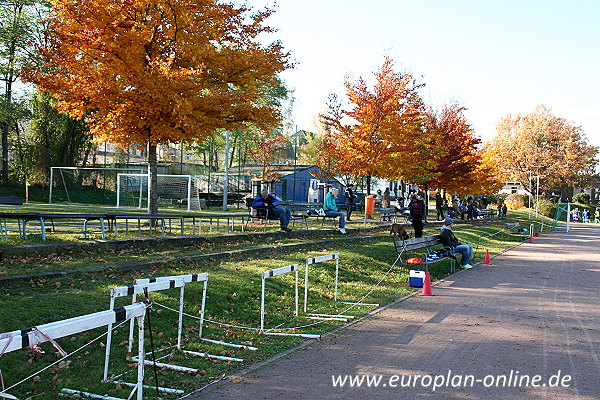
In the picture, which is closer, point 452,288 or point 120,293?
point 120,293

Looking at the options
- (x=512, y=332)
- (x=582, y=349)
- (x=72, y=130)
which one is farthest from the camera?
(x=72, y=130)

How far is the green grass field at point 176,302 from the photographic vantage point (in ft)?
17.5

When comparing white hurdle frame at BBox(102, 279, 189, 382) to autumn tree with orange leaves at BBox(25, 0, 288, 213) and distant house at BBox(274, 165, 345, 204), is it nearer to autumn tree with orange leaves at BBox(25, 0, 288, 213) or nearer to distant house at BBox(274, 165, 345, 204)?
autumn tree with orange leaves at BBox(25, 0, 288, 213)

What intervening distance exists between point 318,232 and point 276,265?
6.93m

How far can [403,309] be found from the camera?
31.3 feet

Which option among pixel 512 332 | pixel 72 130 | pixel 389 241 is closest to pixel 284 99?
pixel 72 130

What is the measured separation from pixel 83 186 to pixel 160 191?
16.4 ft

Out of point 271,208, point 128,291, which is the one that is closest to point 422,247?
point 271,208

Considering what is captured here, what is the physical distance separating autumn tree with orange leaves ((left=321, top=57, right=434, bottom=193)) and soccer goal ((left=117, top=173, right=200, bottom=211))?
31.0 feet

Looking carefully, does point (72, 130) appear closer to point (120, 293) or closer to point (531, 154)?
point (120, 293)

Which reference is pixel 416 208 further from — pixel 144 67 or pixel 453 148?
pixel 453 148

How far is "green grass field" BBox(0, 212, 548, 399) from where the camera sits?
534cm

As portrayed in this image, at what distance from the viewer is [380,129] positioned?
Answer: 2711cm

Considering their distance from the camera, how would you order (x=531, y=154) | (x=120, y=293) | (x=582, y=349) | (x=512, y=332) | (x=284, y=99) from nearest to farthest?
1. (x=120, y=293)
2. (x=582, y=349)
3. (x=512, y=332)
4. (x=284, y=99)
5. (x=531, y=154)
